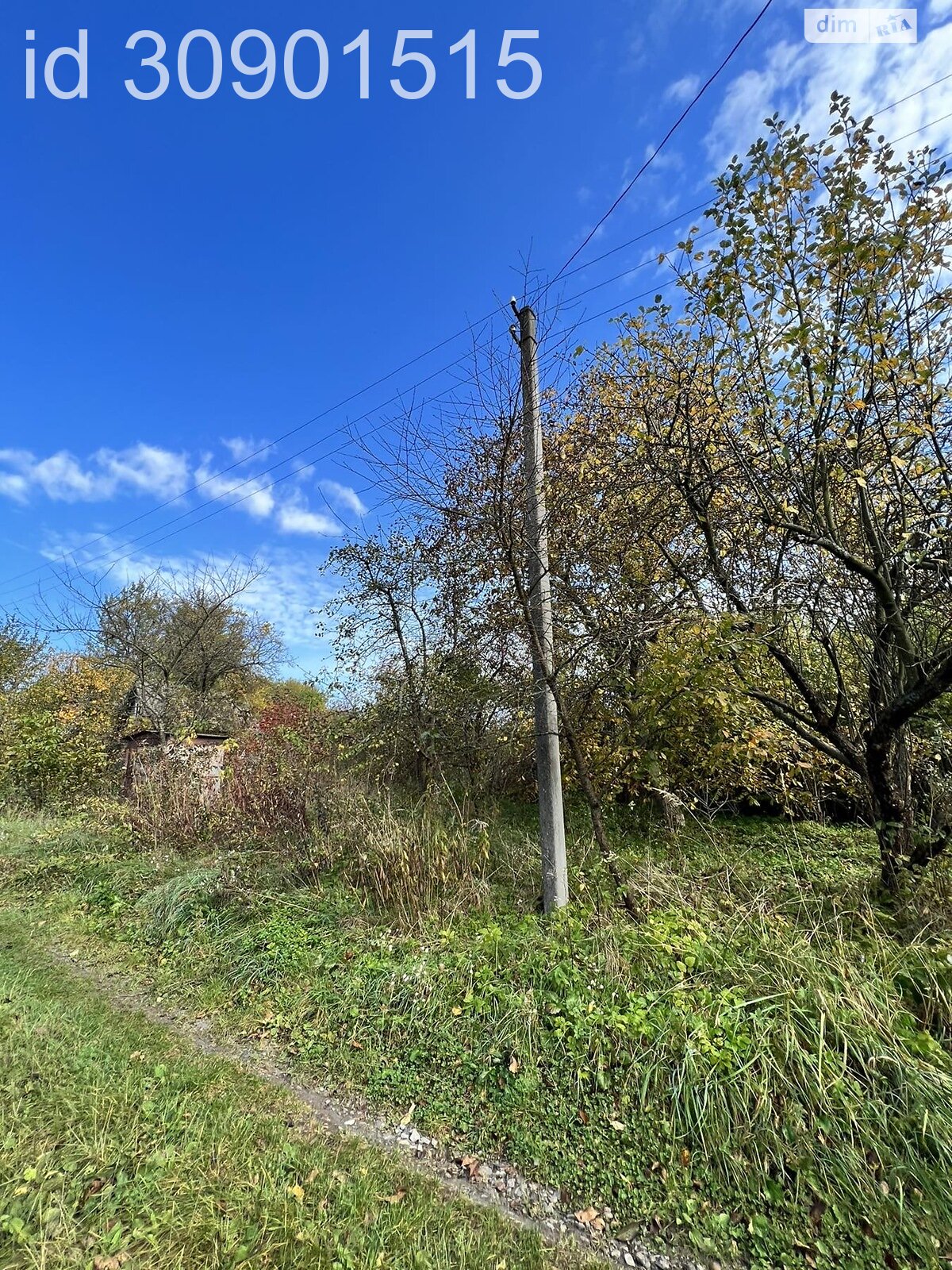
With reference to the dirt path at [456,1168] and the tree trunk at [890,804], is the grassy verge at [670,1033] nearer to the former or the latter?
the dirt path at [456,1168]

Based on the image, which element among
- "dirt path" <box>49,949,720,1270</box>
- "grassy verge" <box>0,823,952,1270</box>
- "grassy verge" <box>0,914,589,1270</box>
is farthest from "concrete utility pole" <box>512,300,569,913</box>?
"grassy verge" <box>0,914,589,1270</box>

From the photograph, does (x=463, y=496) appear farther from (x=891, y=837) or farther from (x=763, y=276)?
(x=891, y=837)

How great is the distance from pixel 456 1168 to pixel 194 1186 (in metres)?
1.09

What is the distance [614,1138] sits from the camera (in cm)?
226

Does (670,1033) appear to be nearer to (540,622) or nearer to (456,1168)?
(456,1168)

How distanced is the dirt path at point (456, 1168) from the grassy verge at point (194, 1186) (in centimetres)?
9

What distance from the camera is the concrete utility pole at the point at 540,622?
387cm

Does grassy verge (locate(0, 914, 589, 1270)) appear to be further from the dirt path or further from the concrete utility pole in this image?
the concrete utility pole

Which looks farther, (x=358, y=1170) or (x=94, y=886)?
(x=94, y=886)

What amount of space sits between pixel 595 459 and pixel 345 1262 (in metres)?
5.97

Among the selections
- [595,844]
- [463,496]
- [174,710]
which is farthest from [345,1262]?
[174,710]

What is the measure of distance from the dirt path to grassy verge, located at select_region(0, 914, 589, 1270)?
0.31 ft

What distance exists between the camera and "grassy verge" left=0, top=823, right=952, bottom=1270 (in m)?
1.97

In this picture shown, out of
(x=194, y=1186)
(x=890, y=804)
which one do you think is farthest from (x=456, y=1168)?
(x=890, y=804)
